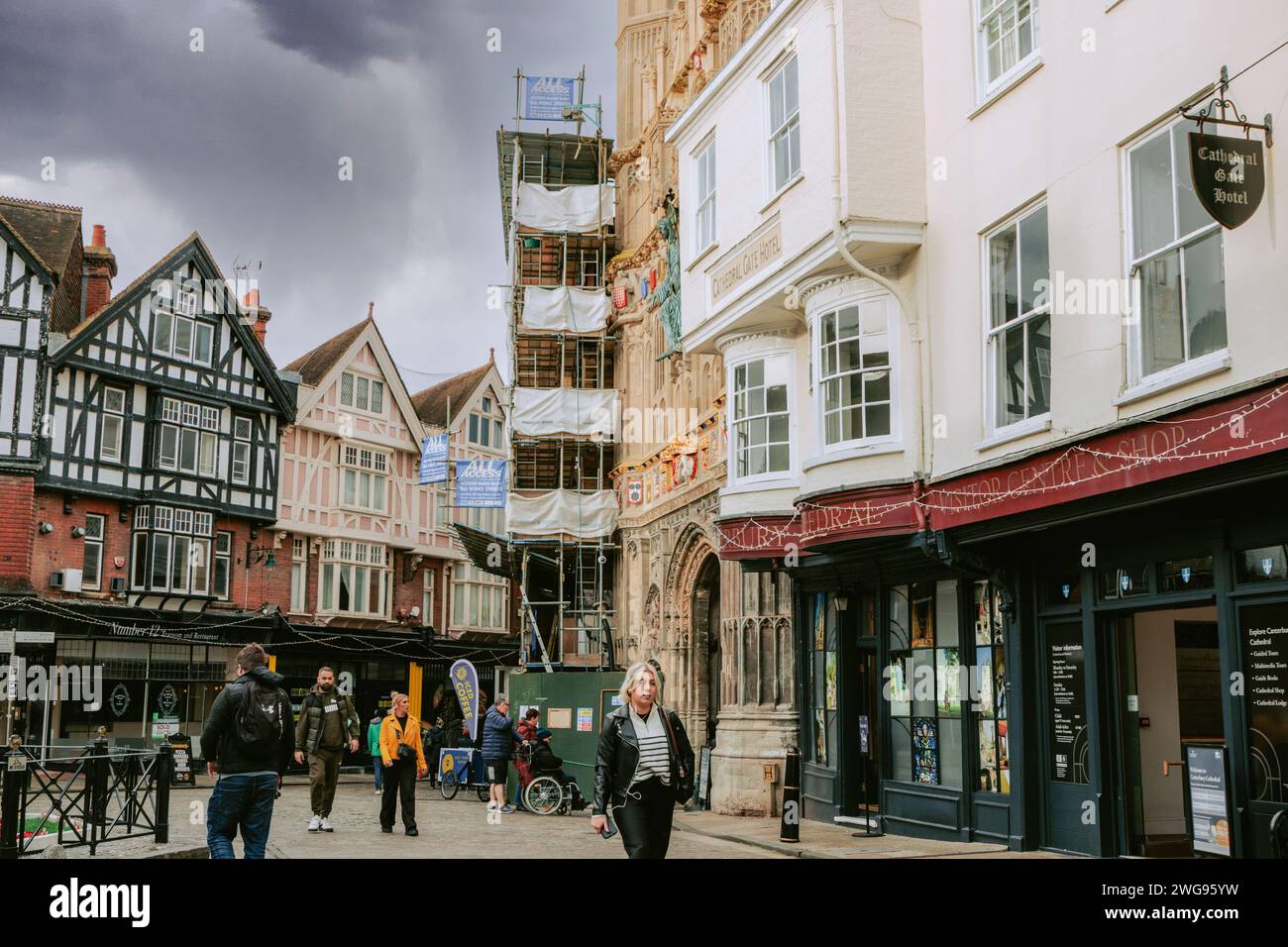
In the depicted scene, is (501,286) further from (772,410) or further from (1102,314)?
(1102,314)

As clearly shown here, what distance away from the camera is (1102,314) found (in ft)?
38.3

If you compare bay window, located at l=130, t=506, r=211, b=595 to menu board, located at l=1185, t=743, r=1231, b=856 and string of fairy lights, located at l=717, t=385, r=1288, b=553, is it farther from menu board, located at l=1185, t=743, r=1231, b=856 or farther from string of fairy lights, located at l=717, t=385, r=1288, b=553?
menu board, located at l=1185, t=743, r=1231, b=856

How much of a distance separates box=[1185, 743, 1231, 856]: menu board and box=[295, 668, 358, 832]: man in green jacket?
917 centimetres

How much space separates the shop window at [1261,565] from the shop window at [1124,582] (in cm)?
124

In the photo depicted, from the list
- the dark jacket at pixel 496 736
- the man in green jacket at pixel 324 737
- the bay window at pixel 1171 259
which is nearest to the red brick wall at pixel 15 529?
the dark jacket at pixel 496 736

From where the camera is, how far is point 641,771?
8.56m

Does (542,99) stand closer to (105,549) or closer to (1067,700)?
(105,549)

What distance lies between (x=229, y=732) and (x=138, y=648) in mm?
25265

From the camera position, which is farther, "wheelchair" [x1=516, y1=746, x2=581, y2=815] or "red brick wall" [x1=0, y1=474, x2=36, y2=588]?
"red brick wall" [x1=0, y1=474, x2=36, y2=588]

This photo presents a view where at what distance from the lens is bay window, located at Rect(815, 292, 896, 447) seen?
Answer: 15.4 m

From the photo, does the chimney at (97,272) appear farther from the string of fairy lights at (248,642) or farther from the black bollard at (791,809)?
the black bollard at (791,809)

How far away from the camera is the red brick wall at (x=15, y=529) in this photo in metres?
29.9

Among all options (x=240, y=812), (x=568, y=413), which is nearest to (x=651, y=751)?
(x=240, y=812)

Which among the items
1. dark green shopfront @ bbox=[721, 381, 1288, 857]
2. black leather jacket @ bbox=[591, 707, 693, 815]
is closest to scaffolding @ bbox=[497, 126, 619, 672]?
dark green shopfront @ bbox=[721, 381, 1288, 857]
